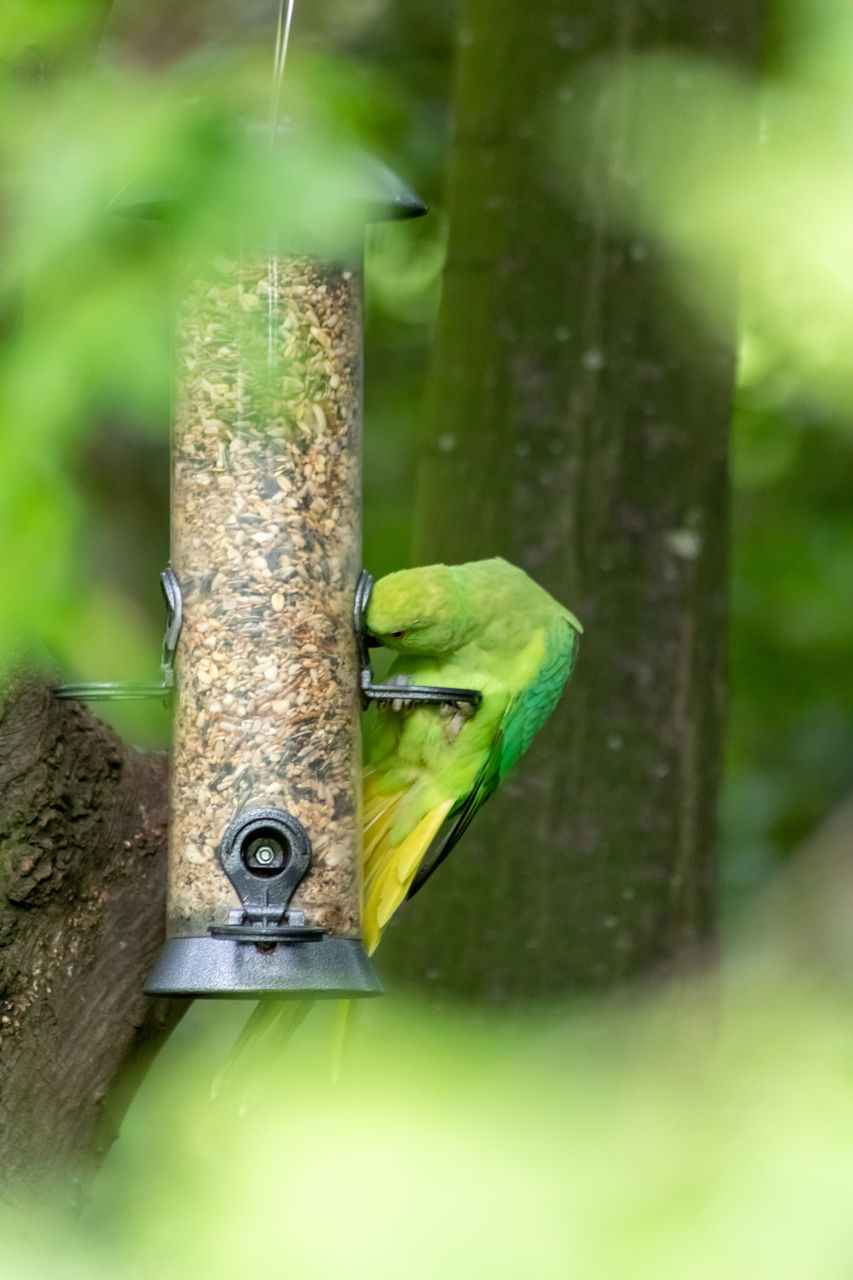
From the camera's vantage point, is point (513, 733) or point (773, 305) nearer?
point (513, 733)

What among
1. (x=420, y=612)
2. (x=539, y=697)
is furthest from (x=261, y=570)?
(x=539, y=697)

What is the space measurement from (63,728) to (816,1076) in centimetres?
156

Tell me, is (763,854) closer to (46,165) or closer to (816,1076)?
(816,1076)

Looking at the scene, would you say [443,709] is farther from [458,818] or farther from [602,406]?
[602,406]

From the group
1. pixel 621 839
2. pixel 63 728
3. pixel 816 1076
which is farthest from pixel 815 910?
pixel 63 728

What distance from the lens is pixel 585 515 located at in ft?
15.8

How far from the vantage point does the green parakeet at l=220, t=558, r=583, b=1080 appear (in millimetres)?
3557

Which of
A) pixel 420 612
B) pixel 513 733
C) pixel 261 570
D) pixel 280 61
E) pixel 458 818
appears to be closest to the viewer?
pixel 280 61

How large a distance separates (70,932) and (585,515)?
7.88ft

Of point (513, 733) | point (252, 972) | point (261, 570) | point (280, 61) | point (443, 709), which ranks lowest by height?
point (252, 972)

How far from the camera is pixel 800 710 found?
7.78m

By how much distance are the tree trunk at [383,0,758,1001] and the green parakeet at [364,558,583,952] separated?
815mm

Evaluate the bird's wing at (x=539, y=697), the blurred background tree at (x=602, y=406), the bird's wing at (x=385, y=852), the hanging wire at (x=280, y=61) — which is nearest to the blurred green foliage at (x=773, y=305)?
the blurred background tree at (x=602, y=406)

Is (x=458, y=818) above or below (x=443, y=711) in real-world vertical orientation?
below
